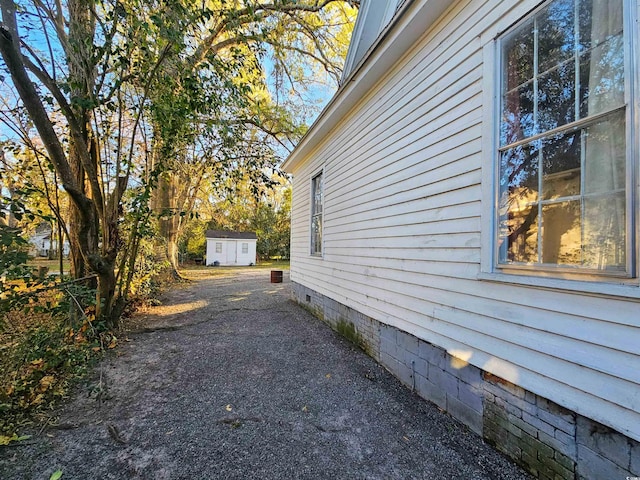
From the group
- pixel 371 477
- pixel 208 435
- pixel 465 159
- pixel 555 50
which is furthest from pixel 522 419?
pixel 555 50

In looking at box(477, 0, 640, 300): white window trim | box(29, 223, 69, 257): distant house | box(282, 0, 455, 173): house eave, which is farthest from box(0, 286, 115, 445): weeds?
box(282, 0, 455, 173): house eave

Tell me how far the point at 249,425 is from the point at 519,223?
2.68 metres

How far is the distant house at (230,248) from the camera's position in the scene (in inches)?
921

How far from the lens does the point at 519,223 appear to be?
2070 millimetres

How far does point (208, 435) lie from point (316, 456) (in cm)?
90

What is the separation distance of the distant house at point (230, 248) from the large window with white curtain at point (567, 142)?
23319mm

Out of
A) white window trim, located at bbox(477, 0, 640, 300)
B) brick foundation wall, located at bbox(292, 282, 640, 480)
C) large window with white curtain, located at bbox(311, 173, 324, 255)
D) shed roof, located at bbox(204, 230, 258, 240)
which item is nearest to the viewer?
white window trim, located at bbox(477, 0, 640, 300)

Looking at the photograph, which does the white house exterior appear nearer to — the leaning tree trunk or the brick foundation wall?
the brick foundation wall

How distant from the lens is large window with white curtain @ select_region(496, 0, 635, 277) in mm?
1557

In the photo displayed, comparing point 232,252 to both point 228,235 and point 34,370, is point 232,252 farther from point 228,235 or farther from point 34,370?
point 34,370

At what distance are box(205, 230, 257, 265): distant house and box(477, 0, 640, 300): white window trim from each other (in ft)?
75.9

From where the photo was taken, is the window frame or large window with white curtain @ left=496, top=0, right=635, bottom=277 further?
the window frame

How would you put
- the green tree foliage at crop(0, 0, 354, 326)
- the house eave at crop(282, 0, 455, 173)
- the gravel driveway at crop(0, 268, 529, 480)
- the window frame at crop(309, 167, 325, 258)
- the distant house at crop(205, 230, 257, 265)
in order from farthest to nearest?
the distant house at crop(205, 230, 257, 265)
the window frame at crop(309, 167, 325, 258)
the green tree foliage at crop(0, 0, 354, 326)
the house eave at crop(282, 0, 455, 173)
the gravel driveway at crop(0, 268, 529, 480)

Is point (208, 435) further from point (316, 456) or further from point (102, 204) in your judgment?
point (102, 204)
